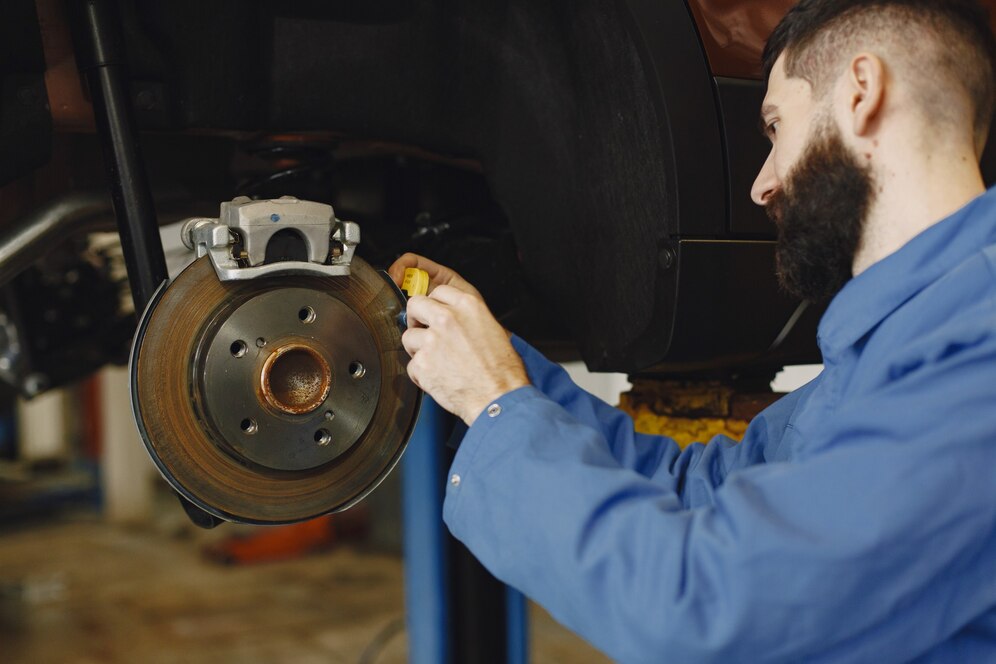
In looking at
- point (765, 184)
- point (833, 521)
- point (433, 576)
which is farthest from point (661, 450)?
point (433, 576)

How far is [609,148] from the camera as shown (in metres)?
0.93

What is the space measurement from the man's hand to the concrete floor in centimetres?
211

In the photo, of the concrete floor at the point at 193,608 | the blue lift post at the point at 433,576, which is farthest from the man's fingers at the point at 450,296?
the concrete floor at the point at 193,608

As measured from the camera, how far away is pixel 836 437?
60 cm

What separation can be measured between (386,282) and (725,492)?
0.37 m

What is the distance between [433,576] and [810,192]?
99cm

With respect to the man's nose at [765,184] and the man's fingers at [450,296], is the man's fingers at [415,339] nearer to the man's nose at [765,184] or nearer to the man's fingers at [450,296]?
the man's fingers at [450,296]

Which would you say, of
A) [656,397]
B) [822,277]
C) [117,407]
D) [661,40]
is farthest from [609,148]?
[117,407]

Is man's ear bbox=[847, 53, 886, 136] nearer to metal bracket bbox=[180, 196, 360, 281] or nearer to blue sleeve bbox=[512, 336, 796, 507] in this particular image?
blue sleeve bbox=[512, 336, 796, 507]

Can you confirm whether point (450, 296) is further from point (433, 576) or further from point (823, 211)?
point (433, 576)

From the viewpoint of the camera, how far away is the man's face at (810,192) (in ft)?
2.32

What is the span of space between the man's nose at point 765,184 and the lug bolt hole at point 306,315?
0.39m

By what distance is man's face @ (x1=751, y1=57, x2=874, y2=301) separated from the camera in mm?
708

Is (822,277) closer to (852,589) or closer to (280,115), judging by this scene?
(852,589)
